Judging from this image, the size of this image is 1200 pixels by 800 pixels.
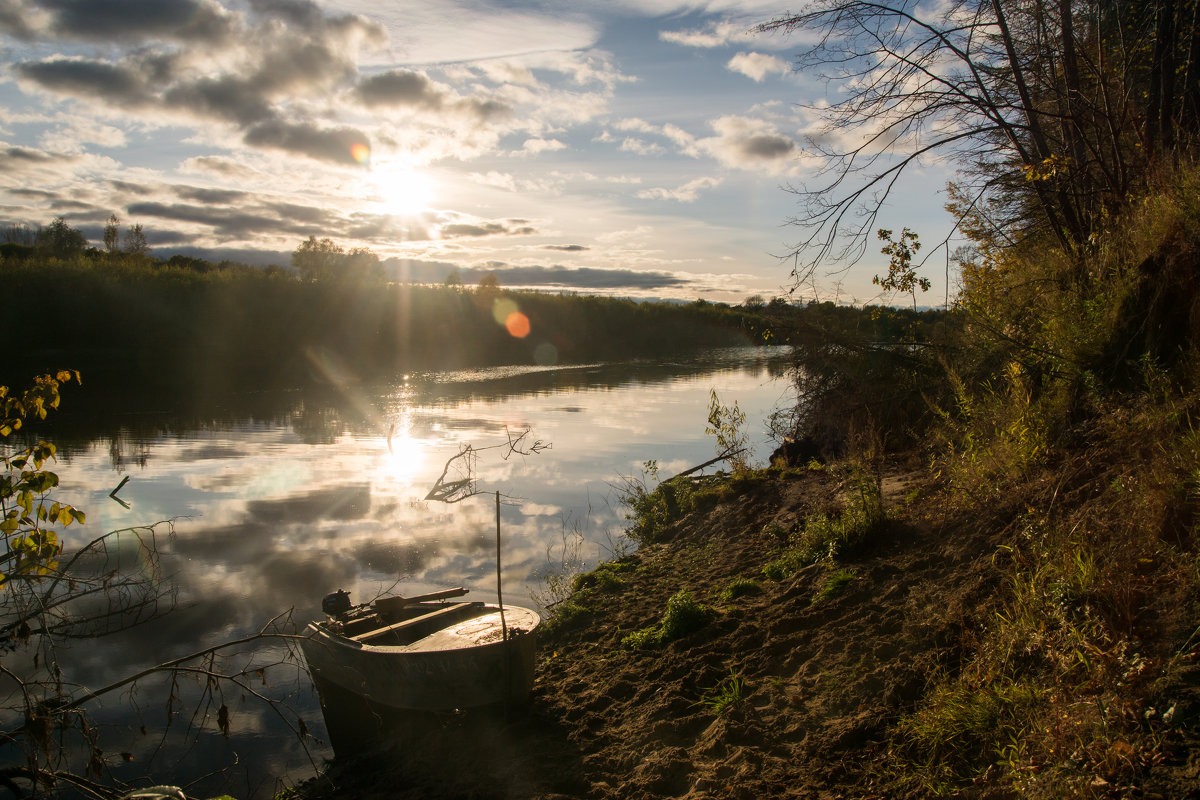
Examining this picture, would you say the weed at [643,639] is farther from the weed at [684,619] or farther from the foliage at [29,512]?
the foliage at [29,512]

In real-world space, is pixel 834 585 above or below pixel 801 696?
above

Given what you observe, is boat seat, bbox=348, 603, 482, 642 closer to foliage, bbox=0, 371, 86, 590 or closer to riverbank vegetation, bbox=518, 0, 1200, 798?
riverbank vegetation, bbox=518, 0, 1200, 798

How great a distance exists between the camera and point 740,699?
5840mm

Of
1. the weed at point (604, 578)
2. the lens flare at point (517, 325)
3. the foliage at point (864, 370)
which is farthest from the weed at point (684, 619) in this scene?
the lens flare at point (517, 325)

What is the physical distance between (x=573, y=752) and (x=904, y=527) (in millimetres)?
3909

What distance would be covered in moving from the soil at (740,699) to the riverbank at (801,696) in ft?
0.06

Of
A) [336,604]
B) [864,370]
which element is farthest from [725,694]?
[864,370]

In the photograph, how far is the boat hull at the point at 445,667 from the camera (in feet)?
22.4

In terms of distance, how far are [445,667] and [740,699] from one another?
272cm

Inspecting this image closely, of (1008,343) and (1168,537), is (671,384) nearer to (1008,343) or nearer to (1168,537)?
(1008,343)

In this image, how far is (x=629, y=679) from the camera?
7.09 metres

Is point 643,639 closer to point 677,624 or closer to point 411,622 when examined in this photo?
point 677,624

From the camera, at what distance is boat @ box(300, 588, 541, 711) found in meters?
6.85

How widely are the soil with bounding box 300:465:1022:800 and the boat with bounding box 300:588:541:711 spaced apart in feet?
1.21
